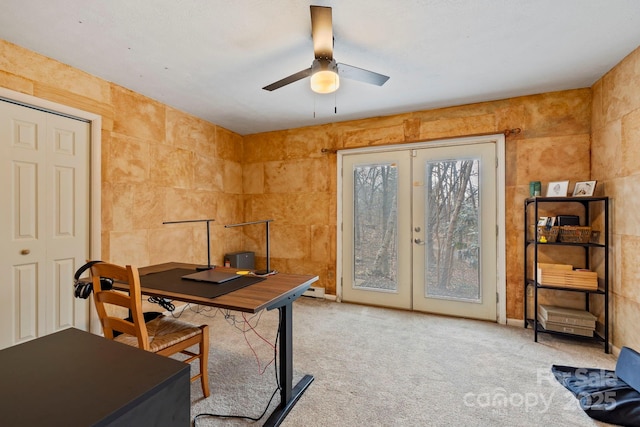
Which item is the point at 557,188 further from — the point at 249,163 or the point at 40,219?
the point at 40,219

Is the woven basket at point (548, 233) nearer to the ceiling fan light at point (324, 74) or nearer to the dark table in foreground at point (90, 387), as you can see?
the ceiling fan light at point (324, 74)

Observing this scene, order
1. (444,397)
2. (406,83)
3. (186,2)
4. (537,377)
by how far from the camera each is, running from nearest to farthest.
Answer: (186,2)
(444,397)
(537,377)
(406,83)

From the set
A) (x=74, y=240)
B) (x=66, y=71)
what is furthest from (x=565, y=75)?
(x=74, y=240)

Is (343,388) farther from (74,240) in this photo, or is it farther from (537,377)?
(74,240)

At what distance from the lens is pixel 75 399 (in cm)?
51

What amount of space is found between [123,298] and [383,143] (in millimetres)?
3275

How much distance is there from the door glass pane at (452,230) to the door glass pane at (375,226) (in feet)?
1.41

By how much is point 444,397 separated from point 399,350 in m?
0.68

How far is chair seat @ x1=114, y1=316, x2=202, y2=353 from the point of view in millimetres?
1749

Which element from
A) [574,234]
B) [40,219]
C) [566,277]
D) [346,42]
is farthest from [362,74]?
[40,219]

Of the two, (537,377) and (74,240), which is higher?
(74,240)

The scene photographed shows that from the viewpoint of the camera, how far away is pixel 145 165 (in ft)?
10.6

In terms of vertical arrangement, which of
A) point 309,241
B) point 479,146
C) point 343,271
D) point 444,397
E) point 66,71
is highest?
point 66,71

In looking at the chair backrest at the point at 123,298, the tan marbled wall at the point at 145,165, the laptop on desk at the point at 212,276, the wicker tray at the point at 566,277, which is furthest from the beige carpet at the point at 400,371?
the tan marbled wall at the point at 145,165
